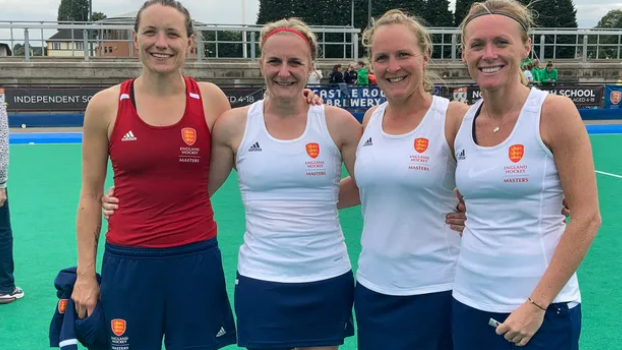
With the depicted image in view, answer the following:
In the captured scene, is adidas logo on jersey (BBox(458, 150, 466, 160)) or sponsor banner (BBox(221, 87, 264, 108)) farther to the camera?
sponsor banner (BBox(221, 87, 264, 108))

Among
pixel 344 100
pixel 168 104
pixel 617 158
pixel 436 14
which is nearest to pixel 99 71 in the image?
→ pixel 344 100

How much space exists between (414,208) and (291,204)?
0.55m

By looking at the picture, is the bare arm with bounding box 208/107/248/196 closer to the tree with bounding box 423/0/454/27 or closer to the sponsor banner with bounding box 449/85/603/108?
the sponsor banner with bounding box 449/85/603/108

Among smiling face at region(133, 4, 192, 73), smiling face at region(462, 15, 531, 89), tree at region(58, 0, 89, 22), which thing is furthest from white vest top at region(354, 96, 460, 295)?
tree at region(58, 0, 89, 22)

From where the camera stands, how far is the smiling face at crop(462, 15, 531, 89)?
7.21ft

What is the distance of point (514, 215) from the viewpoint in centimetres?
212

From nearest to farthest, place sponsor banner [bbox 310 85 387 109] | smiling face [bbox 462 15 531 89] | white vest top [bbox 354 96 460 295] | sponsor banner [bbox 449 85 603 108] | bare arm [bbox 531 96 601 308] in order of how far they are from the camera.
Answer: bare arm [bbox 531 96 601 308] < smiling face [bbox 462 15 531 89] < white vest top [bbox 354 96 460 295] < sponsor banner [bbox 310 85 387 109] < sponsor banner [bbox 449 85 603 108]

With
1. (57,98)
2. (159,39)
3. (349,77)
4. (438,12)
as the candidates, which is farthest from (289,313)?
(438,12)

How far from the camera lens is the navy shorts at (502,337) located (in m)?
2.10

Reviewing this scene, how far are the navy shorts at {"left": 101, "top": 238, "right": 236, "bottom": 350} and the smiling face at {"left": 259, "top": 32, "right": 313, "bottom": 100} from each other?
79 centimetres

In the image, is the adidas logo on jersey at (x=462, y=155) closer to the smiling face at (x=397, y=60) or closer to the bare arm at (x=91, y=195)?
the smiling face at (x=397, y=60)

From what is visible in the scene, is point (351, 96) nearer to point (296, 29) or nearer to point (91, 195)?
point (296, 29)

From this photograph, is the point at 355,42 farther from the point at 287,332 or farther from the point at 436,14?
the point at 436,14

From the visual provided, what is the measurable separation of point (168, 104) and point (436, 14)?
5173cm
